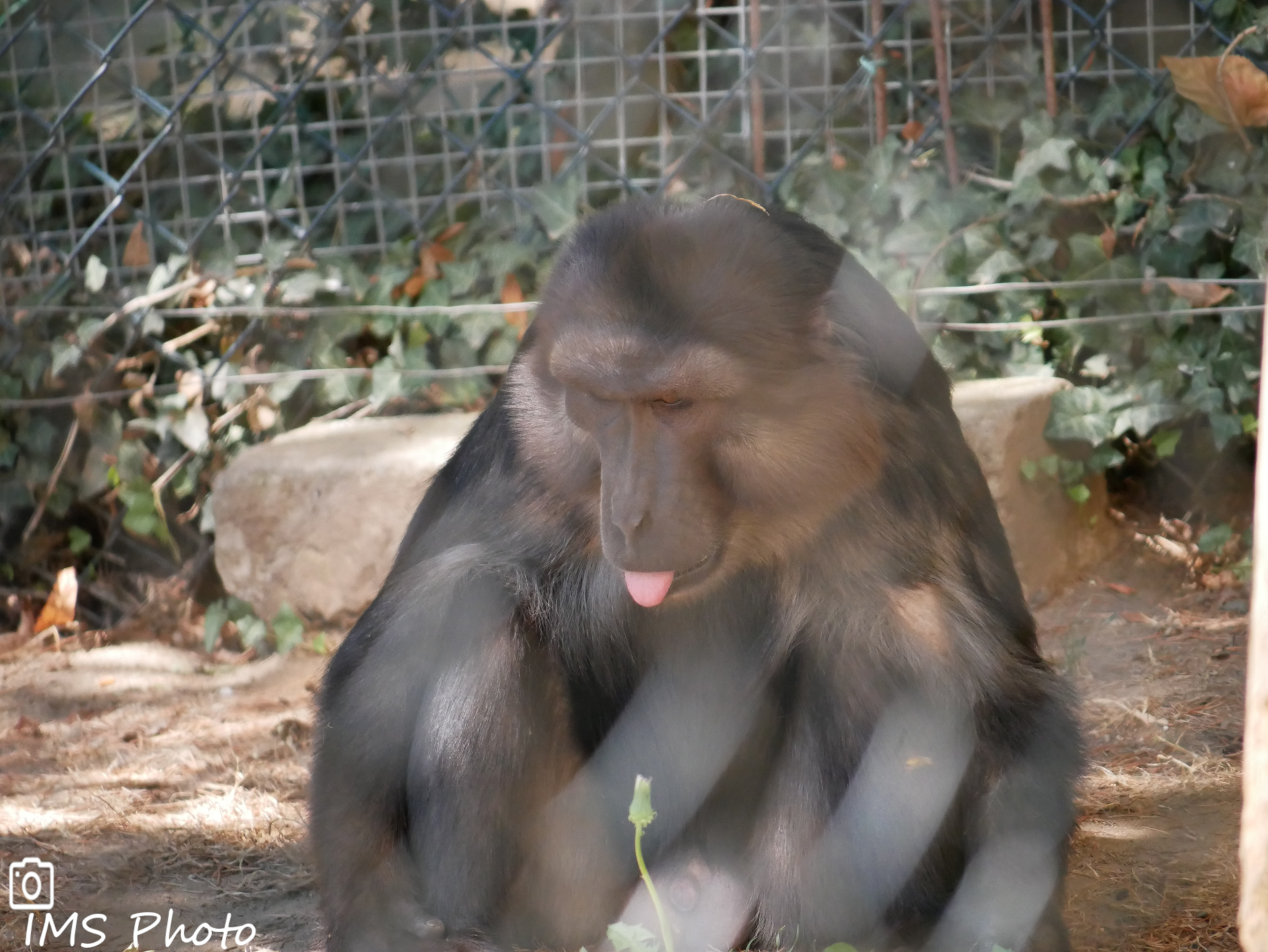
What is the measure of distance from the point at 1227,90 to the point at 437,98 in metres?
2.87

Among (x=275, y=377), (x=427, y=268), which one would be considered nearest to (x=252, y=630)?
(x=275, y=377)

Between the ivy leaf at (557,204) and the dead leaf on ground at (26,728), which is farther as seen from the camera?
the ivy leaf at (557,204)

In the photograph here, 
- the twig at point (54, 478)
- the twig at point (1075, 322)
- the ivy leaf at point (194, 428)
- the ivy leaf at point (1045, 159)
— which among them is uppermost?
the ivy leaf at point (1045, 159)

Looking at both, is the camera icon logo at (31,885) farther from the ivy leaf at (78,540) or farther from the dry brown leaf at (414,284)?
the dry brown leaf at (414,284)

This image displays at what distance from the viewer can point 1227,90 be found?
4891 mm

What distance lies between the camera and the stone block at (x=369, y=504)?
195 inches

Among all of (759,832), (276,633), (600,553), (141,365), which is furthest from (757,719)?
(141,365)

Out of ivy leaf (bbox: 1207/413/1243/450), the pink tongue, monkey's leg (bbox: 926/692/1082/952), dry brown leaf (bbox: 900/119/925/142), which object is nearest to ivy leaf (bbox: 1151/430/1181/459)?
ivy leaf (bbox: 1207/413/1243/450)

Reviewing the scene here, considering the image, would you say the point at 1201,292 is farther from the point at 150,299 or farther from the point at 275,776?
the point at 150,299

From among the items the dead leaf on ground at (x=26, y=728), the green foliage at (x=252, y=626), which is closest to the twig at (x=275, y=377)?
the green foliage at (x=252, y=626)

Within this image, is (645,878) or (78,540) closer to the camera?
(645,878)

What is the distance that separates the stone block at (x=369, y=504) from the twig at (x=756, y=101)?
1108 mm

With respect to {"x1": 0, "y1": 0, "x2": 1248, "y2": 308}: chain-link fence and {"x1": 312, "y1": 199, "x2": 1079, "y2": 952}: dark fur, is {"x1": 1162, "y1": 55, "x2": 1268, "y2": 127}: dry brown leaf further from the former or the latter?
{"x1": 312, "y1": 199, "x2": 1079, "y2": 952}: dark fur

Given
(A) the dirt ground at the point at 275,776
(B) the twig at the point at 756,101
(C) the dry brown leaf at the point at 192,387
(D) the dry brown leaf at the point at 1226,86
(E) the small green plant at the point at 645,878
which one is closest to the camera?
(E) the small green plant at the point at 645,878
